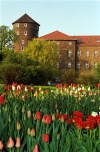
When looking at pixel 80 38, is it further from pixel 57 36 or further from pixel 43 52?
pixel 43 52

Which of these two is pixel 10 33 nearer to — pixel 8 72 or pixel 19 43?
pixel 19 43

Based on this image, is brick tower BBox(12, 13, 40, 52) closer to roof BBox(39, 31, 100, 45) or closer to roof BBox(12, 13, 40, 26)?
roof BBox(12, 13, 40, 26)

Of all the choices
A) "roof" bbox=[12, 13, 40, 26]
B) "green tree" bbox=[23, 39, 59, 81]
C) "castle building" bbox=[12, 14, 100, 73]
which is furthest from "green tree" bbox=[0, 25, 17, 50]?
"roof" bbox=[12, 13, 40, 26]

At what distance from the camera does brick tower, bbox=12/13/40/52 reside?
9738cm

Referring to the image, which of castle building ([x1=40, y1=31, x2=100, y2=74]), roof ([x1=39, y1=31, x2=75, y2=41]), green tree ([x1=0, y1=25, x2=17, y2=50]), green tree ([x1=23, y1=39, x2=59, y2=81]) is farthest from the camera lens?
roof ([x1=39, y1=31, x2=75, y2=41])

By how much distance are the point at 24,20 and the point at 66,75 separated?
56852mm

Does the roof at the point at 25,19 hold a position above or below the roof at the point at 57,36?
above

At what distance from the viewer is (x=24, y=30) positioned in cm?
9844

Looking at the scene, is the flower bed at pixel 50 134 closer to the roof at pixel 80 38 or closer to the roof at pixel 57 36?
the roof at pixel 57 36

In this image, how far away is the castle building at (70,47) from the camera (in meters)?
95.6

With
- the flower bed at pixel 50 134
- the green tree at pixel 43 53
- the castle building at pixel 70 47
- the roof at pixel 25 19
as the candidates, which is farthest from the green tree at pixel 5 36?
the flower bed at pixel 50 134

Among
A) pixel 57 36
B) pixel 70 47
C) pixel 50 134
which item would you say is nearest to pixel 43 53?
pixel 70 47

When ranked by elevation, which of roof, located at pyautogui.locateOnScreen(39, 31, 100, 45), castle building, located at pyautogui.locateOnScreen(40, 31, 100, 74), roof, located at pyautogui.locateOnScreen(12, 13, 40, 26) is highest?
roof, located at pyautogui.locateOnScreen(12, 13, 40, 26)

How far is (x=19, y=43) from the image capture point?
97.8 meters
